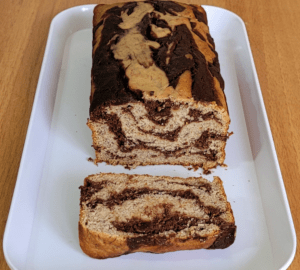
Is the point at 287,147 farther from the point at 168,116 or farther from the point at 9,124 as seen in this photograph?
the point at 9,124

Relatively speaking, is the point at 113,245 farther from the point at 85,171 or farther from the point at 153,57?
the point at 153,57

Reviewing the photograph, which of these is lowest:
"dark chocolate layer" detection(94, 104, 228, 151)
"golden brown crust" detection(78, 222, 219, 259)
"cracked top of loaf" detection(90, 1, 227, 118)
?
"golden brown crust" detection(78, 222, 219, 259)

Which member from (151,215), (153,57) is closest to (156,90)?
(153,57)

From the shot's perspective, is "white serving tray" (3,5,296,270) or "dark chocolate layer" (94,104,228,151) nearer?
"white serving tray" (3,5,296,270)

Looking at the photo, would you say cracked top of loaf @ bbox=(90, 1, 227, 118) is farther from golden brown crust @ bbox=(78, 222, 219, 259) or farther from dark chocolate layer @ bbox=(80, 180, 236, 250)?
golden brown crust @ bbox=(78, 222, 219, 259)

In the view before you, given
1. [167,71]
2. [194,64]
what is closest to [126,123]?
[167,71]

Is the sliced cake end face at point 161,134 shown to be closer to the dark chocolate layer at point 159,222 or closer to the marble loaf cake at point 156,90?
the marble loaf cake at point 156,90

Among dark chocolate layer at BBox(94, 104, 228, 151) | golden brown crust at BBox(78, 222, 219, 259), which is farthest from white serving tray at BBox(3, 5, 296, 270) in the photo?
dark chocolate layer at BBox(94, 104, 228, 151)
